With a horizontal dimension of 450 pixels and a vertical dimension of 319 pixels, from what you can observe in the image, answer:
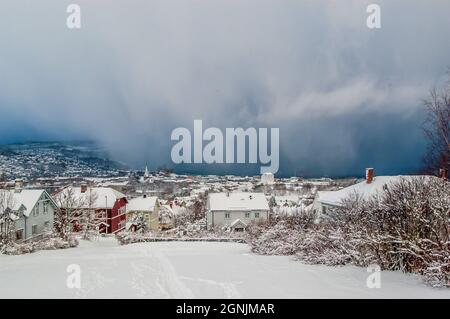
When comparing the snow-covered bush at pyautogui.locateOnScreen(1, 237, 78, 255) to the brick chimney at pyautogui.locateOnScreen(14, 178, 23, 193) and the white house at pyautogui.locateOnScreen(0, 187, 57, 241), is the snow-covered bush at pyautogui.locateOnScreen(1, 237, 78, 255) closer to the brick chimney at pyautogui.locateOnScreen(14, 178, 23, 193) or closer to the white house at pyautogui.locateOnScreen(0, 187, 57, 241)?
the white house at pyautogui.locateOnScreen(0, 187, 57, 241)

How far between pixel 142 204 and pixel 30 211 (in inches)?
1022

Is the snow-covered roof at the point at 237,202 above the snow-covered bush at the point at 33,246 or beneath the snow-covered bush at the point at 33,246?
beneath

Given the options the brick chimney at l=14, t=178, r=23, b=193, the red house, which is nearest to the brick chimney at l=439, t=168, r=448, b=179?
the brick chimney at l=14, t=178, r=23, b=193

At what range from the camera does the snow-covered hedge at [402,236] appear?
9172 millimetres

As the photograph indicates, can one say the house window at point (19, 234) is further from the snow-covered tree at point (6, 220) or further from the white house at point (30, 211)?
the snow-covered tree at point (6, 220)

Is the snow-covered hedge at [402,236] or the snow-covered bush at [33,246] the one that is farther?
the snow-covered bush at [33,246]

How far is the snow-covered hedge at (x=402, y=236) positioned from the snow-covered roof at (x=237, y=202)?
114ft

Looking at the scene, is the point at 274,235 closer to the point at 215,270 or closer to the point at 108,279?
the point at 215,270

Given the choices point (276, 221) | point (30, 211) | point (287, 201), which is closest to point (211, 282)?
point (276, 221)

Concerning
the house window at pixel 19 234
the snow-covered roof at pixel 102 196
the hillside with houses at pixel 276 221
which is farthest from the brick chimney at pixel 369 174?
the snow-covered roof at pixel 102 196

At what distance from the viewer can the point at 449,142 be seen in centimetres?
991

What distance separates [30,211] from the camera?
31469 millimetres

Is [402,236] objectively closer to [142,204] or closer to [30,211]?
[30,211]
